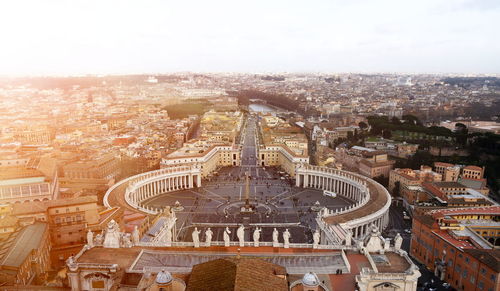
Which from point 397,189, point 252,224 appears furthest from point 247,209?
point 397,189

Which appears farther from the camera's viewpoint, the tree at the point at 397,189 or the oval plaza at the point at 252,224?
the tree at the point at 397,189

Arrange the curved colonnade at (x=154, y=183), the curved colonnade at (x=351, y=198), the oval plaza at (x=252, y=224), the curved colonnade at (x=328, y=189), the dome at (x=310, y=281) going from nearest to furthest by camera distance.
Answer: the dome at (x=310, y=281), the oval plaza at (x=252, y=224), the curved colonnade at (x=351, y=198), the curved colonnade at (x=328, y=189), the curved colonnade at (x=154, y=183)

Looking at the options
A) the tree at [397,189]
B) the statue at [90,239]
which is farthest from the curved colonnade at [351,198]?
the statue at [90,239]

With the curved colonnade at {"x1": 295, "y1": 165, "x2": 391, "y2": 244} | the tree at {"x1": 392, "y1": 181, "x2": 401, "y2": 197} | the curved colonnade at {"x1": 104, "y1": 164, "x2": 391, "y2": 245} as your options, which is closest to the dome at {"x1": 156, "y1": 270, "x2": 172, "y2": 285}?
the curved colonnade at {"x1": 104, "y1": 164, "x2": 391, "y2": 245}

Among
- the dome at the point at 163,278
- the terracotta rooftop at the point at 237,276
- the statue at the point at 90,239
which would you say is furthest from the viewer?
the statue at the point at 90,239

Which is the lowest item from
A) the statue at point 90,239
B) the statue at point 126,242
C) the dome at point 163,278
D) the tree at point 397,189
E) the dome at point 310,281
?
the tree at point 397,189

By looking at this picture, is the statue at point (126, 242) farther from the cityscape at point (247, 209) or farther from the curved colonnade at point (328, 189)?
the curved colonnade at point (328, 189)

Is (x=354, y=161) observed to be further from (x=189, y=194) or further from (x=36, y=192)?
(x=36, y=192)

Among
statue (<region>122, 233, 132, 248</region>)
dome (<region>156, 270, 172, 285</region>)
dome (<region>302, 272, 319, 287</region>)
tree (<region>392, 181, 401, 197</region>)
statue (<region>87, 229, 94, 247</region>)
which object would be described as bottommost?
tree (<region>392, 181, 401, 197</region>)

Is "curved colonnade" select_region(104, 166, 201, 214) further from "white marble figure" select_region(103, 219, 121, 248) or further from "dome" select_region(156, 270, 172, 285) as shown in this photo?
"dome" select_region(156, 270, 172, 285)
